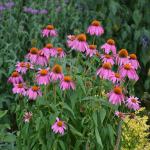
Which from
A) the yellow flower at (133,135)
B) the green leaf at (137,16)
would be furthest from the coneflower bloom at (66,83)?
the green leaf at (137,16)

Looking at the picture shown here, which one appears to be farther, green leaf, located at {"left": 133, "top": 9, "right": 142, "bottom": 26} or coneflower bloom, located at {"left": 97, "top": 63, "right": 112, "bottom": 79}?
green leaf, located at {"left": 133, "top": 9, "right": 142, "bottom": 26}

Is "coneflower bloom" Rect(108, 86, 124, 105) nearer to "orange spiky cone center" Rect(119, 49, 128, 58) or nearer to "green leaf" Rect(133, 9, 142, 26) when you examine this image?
"orange spiky cone center" Rect(119, 49, 128, 58)

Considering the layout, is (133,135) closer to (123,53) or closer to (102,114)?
(102,114)

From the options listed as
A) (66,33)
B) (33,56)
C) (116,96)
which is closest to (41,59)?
(33,56)

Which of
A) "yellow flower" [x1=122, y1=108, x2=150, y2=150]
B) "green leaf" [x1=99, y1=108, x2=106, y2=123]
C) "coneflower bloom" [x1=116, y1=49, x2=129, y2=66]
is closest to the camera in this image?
"green leaf" [x1=99, y1=108, x2=106, y2=123]

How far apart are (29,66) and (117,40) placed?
2441 mm

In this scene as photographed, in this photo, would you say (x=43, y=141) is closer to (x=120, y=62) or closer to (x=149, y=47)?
(x=120, y=62)

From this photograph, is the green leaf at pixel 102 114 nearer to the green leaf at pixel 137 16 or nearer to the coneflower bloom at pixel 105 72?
the coneflower bloom at pixel 105 72

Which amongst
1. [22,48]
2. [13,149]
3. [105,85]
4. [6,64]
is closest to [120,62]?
[105,85]

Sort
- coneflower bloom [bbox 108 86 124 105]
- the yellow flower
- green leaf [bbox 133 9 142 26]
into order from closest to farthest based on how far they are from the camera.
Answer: coneflower bloom [bbox 108 86 124 105], the yellow flower, green leaf [bbox 133 9 142 26]

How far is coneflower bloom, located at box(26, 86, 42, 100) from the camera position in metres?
3.00

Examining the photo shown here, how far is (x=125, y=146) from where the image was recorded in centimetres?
361

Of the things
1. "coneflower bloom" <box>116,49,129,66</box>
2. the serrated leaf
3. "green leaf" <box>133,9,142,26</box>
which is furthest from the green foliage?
"coneflower bloom" <box>116,49,129,66</box>

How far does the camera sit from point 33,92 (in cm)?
302
